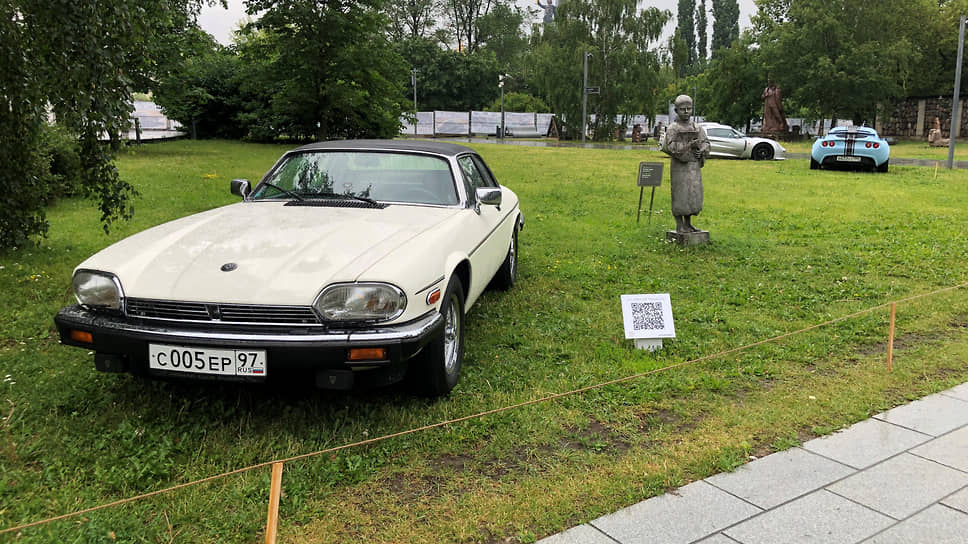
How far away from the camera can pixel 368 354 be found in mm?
3295

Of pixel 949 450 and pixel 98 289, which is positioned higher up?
pixel 98 289

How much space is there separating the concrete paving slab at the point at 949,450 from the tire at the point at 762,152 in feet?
77.5

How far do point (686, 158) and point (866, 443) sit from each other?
5.59m

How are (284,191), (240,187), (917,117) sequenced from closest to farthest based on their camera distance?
(284,191), (240,187), (917,117)

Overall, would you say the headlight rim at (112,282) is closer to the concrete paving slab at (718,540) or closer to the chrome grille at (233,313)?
the chrome grille at (233,313)

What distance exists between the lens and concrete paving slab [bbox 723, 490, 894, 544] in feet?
9.12

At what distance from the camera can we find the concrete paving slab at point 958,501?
302cm

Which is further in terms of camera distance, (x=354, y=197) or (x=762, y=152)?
(x=762, y=152)

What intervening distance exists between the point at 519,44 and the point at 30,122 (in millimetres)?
79391

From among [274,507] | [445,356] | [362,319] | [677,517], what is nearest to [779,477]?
[677,517]

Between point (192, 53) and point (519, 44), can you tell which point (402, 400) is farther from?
point (519, 44)

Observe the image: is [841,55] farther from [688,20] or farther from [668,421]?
[688,20]

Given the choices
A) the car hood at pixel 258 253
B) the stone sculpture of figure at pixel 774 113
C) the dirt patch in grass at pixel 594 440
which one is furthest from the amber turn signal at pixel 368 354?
the stone sculpture of figure at pixel 774 113

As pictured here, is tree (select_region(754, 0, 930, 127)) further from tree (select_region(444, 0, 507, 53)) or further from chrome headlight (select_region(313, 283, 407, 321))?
chrome headlight (select_region(313, 283, 407, 321))
